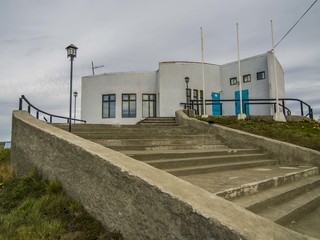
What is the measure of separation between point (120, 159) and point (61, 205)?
1329 millimetres

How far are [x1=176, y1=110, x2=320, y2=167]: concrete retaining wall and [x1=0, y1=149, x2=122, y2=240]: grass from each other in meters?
6.27

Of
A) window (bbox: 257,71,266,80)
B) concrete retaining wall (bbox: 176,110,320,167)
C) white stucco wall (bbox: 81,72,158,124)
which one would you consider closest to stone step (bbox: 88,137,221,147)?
concrete retaining wall (bbox: 176,110,320,167)

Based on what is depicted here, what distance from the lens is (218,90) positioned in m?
20.8

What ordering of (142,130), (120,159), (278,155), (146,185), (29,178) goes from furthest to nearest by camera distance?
(142,130)
(278,155)
(29,178)
(120,159)
(146,185)

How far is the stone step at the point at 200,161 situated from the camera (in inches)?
204

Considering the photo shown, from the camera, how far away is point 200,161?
230 inches

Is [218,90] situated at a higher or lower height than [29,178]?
higher

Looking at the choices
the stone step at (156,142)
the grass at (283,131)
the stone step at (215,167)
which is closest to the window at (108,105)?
the grass at (283,131)

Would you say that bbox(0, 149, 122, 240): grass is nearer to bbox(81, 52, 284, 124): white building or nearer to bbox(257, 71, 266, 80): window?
bbox(81, 52, 284, 124): white building

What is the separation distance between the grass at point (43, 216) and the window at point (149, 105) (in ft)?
51.5

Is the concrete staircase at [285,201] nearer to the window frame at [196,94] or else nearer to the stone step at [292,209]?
the stone step at [292,209]

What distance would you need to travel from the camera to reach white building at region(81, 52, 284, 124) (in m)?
19.5

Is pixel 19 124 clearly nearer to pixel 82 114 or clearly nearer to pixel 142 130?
pixel 142 130

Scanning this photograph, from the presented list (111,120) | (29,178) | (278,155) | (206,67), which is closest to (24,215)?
(29,178)
